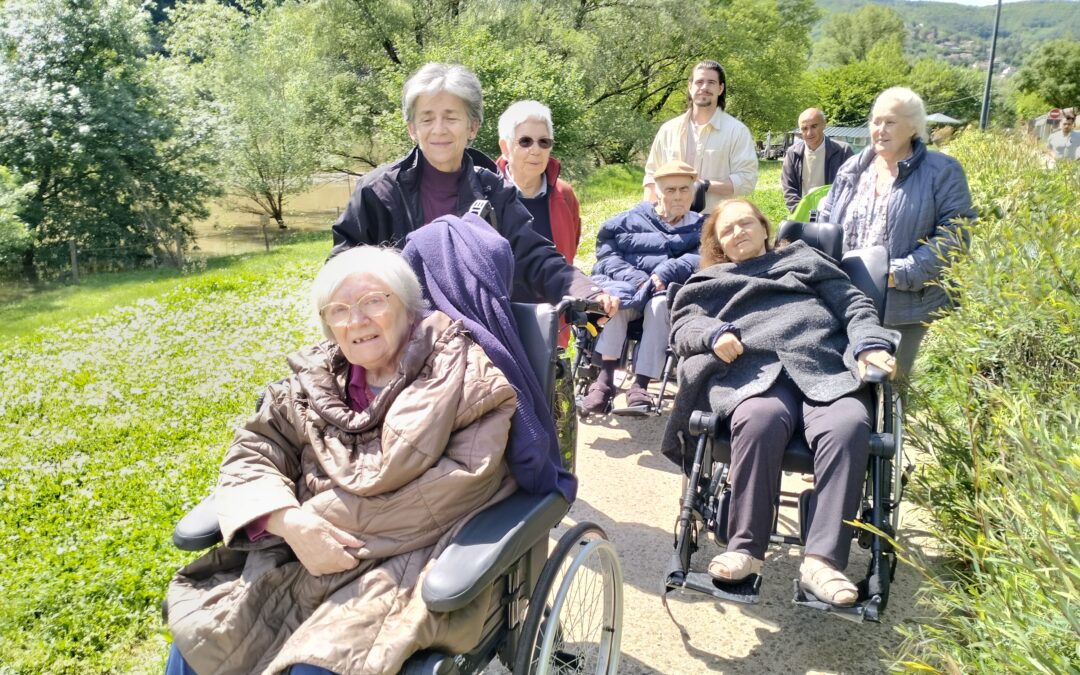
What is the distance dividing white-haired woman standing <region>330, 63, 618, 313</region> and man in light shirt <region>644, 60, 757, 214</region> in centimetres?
238

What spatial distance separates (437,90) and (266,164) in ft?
69.6

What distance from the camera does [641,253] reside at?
484 centimetres

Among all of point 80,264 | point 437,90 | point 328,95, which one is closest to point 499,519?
point 437,90

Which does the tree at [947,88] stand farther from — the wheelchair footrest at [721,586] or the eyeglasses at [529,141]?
the wheelchair footrest at [721,586]

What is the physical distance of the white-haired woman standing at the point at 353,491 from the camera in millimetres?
1705

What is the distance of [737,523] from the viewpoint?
2.61m

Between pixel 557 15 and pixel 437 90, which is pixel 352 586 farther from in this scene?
pixel 557 15

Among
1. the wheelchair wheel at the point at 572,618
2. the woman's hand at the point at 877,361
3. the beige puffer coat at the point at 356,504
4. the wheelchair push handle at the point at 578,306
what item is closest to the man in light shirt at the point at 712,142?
the woman's hand at the point at 877,361

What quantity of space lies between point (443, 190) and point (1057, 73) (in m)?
68.2

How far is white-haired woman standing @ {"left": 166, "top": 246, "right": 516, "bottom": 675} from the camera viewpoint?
5.59 feet

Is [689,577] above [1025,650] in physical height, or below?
below

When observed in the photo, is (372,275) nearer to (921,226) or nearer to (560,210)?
(560,210)

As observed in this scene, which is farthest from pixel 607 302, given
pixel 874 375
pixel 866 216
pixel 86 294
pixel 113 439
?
pixel 86 294

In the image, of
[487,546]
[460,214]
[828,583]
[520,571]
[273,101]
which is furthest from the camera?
[273,101]
